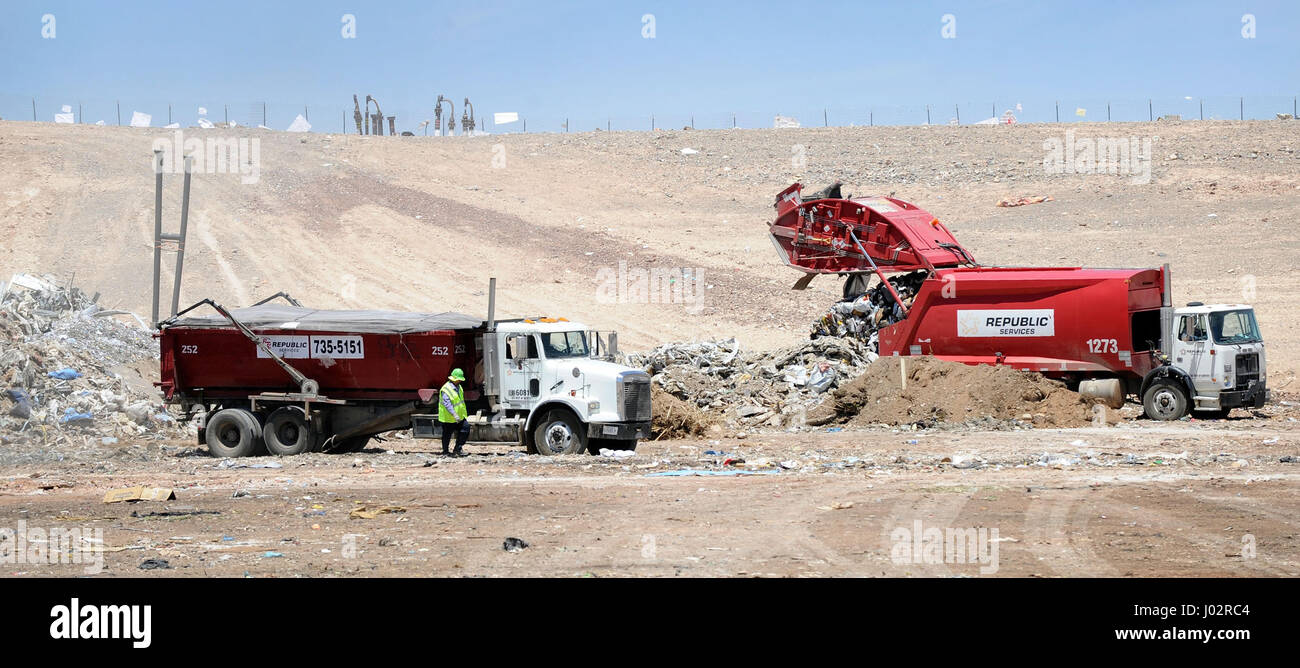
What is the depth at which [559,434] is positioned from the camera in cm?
Answer: 1667

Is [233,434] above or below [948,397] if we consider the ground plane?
below

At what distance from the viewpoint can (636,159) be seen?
53156 millimetres

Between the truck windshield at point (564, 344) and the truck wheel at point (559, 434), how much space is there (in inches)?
33.3

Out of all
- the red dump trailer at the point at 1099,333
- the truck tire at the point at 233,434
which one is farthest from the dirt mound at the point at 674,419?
the truck tire at the point at 233,434

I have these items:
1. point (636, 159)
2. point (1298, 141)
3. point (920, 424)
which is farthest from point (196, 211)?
point (1298, 141)

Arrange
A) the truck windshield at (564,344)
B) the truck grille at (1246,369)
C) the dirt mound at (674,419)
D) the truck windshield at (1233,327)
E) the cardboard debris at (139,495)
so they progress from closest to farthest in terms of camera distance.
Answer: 1. the cardboard debris at (139,495)
2. the truck windshield at (564,344)
3. the dirt mound at (674,419)
4. the truck grille at (1246,369)
5. the truck windshield at (1233,327)

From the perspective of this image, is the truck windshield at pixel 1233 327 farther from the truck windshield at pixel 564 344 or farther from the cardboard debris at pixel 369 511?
the cardboard debris at pixel 369 511

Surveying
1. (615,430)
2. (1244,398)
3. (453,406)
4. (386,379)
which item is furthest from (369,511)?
(1244,398)

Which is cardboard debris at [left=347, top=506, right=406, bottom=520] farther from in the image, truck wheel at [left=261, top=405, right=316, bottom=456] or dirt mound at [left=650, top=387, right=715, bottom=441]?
dirt mound at [left=650, top=387, right=715, bottom=441]

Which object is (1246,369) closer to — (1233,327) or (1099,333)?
(1233,327)

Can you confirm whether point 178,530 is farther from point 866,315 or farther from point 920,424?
point 866,315

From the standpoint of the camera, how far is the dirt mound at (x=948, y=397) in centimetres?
1911

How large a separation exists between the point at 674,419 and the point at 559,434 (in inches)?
125
